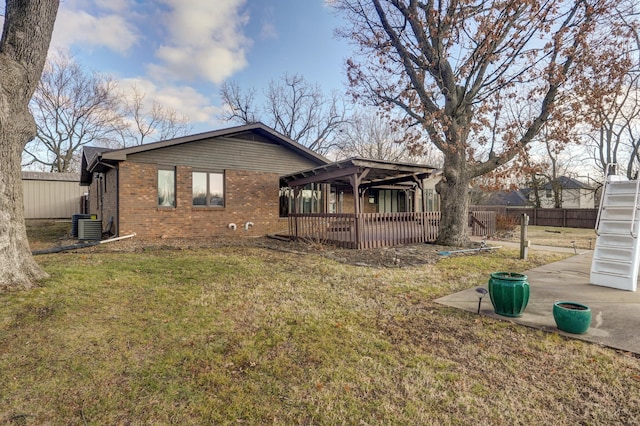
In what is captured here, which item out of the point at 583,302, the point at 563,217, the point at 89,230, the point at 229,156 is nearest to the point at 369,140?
the point at 563,217

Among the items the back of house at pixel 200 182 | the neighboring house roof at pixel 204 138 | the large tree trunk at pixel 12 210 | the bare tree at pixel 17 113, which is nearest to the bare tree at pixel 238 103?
the neighboring house roof at pixel 204 138

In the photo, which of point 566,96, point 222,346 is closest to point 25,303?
point 222,346

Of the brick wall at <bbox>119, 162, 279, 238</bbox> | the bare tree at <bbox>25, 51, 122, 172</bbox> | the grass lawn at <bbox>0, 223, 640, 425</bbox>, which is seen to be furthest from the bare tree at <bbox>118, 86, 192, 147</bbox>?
the grass lawn at <bbox>0, 223, 640, 425</bbox>

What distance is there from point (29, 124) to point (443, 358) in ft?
21.4

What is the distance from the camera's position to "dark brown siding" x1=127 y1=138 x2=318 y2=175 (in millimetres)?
11617

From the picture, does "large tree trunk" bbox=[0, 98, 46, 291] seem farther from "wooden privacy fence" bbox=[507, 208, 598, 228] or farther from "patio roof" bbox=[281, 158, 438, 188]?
"wooden privacy fence" bbox=[507, 208, 598, 228]

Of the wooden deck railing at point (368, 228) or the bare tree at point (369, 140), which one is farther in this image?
the bare tree at point (369, 140)

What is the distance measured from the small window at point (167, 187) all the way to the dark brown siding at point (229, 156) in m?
0.36

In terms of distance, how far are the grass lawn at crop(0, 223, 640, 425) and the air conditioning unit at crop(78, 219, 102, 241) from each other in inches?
314

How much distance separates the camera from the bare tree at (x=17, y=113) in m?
4.41

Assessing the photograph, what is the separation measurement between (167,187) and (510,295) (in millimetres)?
11201

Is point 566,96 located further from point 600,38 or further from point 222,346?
point 222,346

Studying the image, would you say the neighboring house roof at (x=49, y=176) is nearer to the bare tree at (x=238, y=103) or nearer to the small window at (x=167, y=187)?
the bare tree at (x=238, y=103)

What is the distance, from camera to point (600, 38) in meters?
9.37
